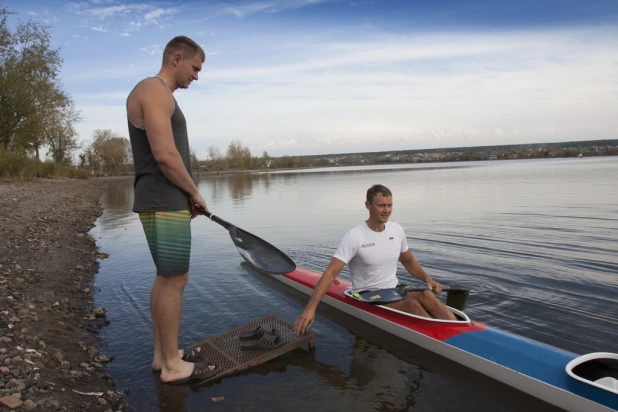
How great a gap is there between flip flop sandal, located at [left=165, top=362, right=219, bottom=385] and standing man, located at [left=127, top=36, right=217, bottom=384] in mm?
468

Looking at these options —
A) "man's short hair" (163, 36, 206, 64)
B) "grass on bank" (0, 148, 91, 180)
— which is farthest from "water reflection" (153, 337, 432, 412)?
"grass on bank" (0, 148, 91, 180)

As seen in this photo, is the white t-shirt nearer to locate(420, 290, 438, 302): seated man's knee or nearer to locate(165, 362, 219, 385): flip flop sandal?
locate(420, 290, 438, 302): seated man's knee

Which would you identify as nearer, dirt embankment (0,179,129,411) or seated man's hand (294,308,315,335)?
dirt embankment (0,179,129,411)

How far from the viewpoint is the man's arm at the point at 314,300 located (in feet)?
15.5

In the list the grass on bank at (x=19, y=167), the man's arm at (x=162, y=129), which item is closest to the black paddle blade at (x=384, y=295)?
the man's arm at (x=162, y=129)

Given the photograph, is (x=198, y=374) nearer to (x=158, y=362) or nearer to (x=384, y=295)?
(x=158, y=362)

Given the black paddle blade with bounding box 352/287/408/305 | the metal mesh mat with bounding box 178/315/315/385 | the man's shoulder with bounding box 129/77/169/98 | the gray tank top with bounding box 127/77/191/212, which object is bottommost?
the metal mesh mat with bounding box 178/315/315/385

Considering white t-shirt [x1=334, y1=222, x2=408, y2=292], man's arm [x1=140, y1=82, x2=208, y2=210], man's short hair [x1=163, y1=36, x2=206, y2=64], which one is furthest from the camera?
white t-shirt [x1=334, y1=222, x2=408, y2=292]

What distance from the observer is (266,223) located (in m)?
16.4

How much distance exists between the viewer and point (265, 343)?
16.2 feet


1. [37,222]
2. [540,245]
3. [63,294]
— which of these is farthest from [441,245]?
[37,222]

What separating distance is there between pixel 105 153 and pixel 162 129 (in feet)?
307

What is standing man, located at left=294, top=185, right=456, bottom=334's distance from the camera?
509 centimetres

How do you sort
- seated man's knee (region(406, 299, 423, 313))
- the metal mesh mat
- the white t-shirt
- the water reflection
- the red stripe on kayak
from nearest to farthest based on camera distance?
the water reflection
the metal mesh mat
the red stripe on kayak
the white t-shirt
seated man's knee (region(406, 299, 423, 313))
